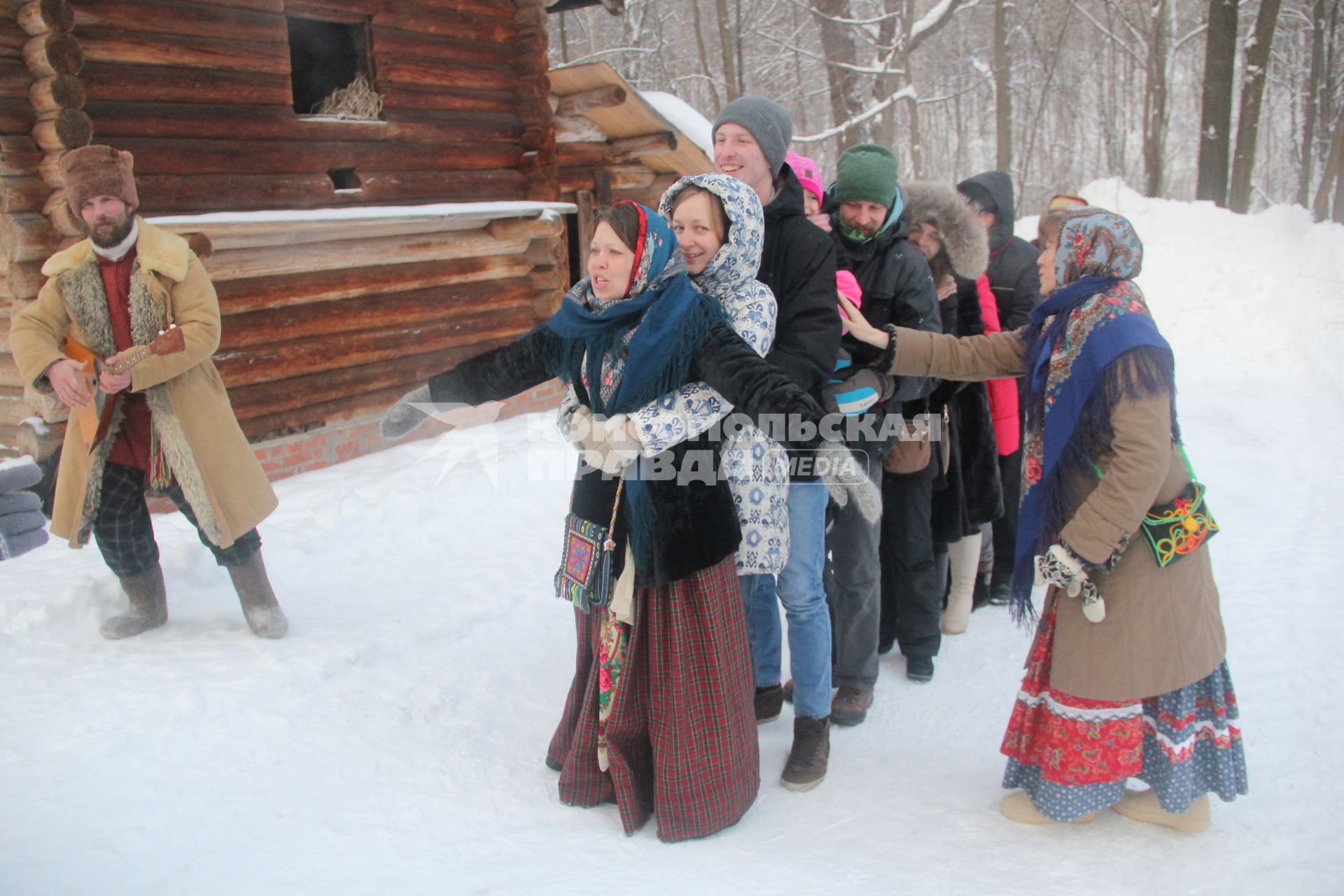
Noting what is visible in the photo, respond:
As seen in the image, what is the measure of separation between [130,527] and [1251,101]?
50.4 ft

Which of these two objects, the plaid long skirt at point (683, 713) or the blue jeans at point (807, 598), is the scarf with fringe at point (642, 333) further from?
the blue jeans at point (807, 598)

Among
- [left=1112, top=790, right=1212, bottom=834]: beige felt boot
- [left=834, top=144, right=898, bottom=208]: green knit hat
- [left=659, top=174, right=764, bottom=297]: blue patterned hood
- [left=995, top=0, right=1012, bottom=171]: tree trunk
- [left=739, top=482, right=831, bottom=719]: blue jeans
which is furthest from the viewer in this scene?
[left=995, top=0, right=1012, bottom=171]: tree trunk

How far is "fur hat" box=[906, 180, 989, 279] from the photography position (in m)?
3.68

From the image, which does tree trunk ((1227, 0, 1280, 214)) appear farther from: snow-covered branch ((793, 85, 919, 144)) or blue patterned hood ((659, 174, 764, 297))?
blue patterned hood ((659, 174, 764, 297))

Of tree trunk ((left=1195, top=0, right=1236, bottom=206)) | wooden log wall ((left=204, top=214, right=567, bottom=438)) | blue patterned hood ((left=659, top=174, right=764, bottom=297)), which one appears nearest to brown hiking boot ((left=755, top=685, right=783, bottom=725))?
blue patterned hood ((left=659, top=174, right=764, bottom=297))

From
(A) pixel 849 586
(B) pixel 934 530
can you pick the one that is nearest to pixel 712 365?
(A) pixel 849 586

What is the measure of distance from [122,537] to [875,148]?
126 inches

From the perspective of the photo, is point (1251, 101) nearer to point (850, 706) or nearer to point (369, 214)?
point (369, 214)

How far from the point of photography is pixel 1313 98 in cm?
1659

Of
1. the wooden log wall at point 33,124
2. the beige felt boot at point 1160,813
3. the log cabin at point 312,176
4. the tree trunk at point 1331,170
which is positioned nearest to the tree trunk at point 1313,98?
the tree trunk at point 1331,170

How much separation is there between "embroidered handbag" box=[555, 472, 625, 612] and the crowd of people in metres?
0.01

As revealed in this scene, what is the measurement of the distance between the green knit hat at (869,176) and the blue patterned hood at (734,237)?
0.76 metres

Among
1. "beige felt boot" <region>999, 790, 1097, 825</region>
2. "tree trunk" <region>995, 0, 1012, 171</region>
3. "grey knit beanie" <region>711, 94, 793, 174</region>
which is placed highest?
"tree trunk" <region>995, 0, 1012, 171</region>

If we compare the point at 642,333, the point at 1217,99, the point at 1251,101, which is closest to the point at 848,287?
the point at 642,333
